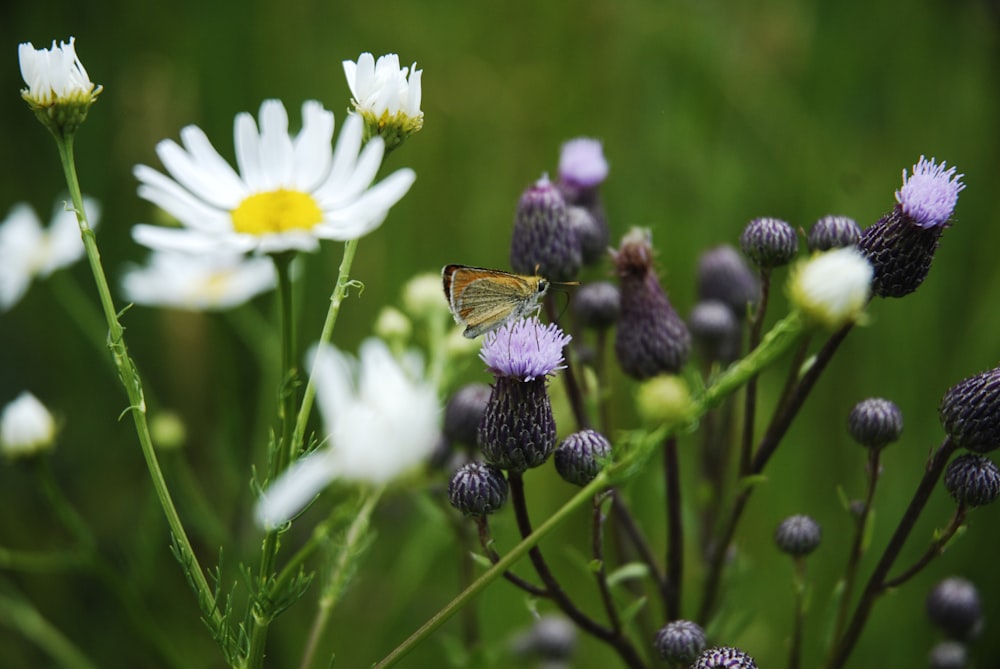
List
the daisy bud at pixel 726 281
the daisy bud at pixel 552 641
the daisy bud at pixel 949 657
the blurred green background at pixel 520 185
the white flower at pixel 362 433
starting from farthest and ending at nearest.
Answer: the blurred green background at pixel 520 185
the daisy bud at pixel 552 641
the daisy bud at pixel 726 281
the daisy bud at pixel 949 657
the white flower at pixel 362 433

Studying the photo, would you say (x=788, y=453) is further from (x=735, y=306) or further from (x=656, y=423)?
(x=656, y=423)

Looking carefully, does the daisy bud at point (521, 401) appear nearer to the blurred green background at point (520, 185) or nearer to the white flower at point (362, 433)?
the white flower at point (362, 433)

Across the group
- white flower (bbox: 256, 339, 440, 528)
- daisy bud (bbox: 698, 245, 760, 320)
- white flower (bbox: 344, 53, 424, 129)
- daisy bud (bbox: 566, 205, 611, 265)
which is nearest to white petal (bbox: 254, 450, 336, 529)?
white flower (bbox: 256, 339, 440, 528)

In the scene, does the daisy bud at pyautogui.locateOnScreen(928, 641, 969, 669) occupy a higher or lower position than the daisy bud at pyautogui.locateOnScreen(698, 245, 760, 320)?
lower

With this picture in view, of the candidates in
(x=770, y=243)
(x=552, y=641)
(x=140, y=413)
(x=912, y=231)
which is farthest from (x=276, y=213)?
(x=552, y=641)

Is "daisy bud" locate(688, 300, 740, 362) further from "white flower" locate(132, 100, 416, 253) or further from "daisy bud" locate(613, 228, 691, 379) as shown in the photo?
"white flower" locate(132, 100, 416, 253)

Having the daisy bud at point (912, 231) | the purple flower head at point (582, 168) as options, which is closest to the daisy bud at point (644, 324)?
the purple flower head at point (582, 168)
